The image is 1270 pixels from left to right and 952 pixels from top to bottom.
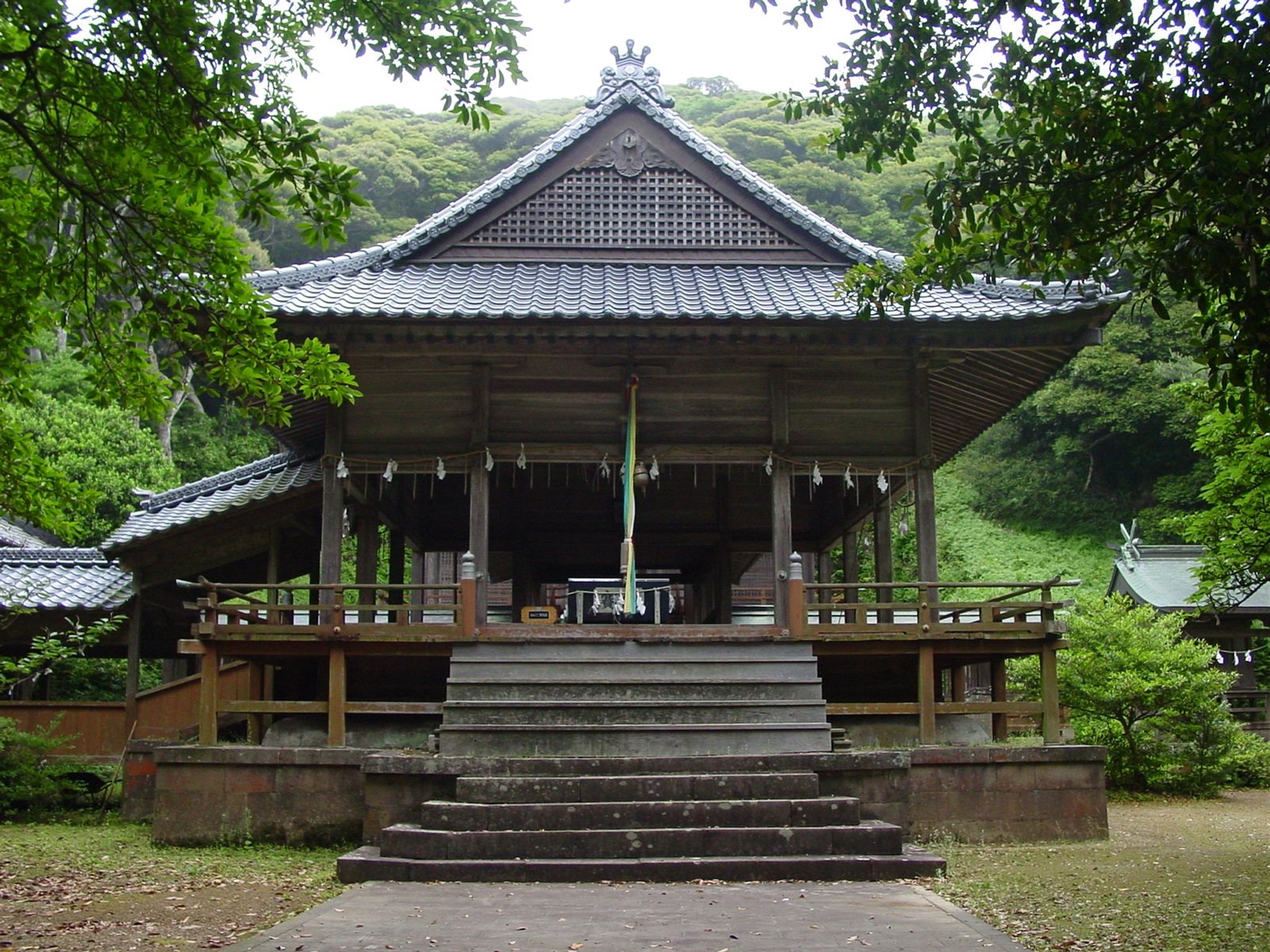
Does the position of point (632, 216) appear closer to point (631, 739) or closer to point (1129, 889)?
point (631, 739)

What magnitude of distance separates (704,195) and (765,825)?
1000 cm

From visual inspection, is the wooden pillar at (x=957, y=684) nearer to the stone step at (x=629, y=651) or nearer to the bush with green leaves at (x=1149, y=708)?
the bush with green leaves at (x=1149, y=708)

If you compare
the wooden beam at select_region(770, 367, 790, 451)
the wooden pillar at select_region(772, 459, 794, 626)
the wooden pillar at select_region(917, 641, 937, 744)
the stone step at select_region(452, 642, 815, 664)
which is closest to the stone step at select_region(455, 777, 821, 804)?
the stone step at select_region(452, 642, 815, 664)

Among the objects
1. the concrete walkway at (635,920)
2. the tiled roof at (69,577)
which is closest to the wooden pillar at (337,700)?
the concrete walkway at (635,920)

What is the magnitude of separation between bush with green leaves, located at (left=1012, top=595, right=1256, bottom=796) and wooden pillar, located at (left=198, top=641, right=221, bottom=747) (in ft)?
42.6

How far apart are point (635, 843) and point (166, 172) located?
6467 millimetres

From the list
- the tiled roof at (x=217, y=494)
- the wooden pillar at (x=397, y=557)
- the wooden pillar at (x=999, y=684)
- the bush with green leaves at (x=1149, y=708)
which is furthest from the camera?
the wooden pillar at (x=397, y=557)

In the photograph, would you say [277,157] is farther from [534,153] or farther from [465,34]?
[534,153]

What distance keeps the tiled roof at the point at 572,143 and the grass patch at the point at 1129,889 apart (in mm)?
8239

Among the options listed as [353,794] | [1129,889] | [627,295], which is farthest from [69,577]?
[1129,889]

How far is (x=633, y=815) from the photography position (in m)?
10.2

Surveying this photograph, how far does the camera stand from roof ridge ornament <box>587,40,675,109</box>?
17.4m

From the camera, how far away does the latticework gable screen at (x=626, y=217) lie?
16922 millimetres

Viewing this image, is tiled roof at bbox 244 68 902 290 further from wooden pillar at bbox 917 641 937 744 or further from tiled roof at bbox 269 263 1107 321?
wooden pillar at bbox 917 641 937 744
